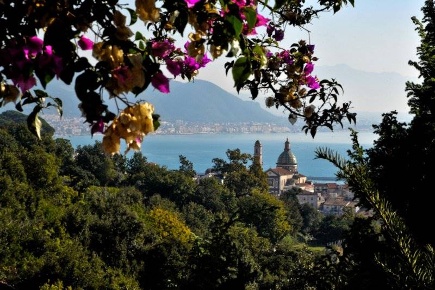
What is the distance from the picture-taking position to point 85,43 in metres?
0.83

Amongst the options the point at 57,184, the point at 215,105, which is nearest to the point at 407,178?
the point at 57,184

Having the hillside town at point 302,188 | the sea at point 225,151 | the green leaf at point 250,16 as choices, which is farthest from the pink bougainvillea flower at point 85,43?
the sea at point 225,151

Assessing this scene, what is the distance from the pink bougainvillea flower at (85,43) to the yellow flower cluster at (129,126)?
0.44 feet

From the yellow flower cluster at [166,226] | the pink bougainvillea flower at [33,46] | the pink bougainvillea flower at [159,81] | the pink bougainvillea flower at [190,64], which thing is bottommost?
the yellow flower cluster at [166,226]

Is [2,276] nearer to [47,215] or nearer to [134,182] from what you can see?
[47,215]

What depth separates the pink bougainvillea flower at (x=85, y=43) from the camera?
826 mm

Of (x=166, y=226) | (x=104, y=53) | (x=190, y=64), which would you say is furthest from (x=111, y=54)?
(x=166, y=226)

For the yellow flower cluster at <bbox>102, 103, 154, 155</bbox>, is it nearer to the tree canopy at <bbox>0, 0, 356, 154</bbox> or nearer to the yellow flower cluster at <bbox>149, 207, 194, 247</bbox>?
the tree canopy at <bbox>0, 0, 356, 154</bbox>

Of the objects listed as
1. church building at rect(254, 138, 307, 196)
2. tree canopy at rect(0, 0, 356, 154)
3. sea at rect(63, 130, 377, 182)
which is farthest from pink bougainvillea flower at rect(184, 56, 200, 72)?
sea at rect(63, 130, 377, 182)

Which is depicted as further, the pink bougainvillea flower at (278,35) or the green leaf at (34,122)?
the pink bougainvillea flower at (278,35)

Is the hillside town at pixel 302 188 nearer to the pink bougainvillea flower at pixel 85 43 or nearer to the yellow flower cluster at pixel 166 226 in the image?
the yellow flower cluster at pixel 166 226

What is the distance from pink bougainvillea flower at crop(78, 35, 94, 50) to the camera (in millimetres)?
826

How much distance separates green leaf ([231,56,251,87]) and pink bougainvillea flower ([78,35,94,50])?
24 cm

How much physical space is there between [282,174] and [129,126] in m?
64.4
